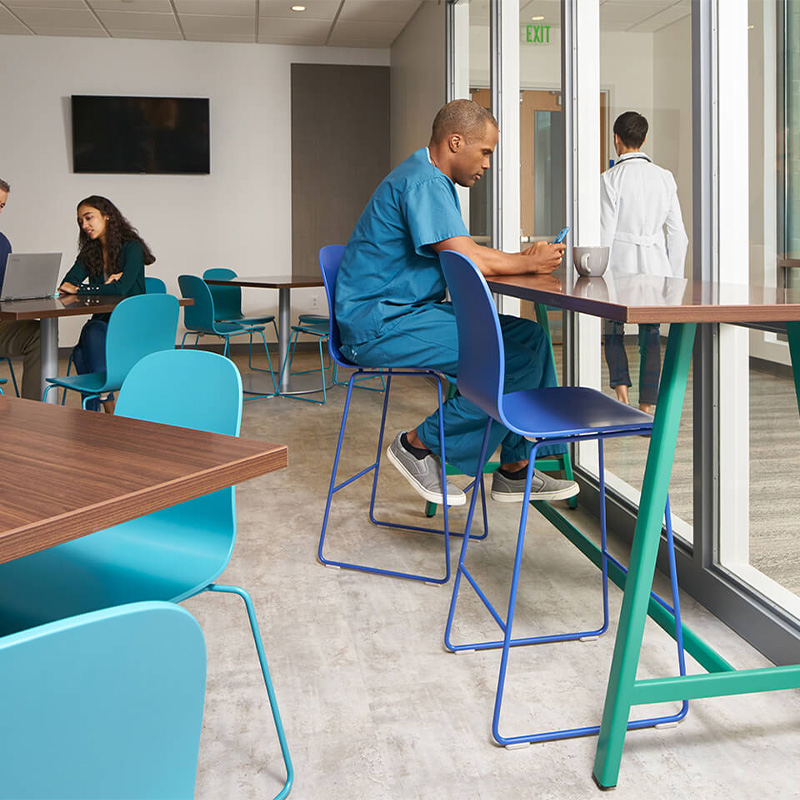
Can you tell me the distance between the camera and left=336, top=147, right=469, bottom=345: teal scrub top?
8.81ft

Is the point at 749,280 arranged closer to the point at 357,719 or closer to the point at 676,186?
the point at 676,186

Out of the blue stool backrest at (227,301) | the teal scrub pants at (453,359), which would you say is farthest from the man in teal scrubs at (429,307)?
the blue stool backrest at (227,301)

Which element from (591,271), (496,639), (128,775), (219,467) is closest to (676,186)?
(591,271)

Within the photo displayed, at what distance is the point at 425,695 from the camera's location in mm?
1914

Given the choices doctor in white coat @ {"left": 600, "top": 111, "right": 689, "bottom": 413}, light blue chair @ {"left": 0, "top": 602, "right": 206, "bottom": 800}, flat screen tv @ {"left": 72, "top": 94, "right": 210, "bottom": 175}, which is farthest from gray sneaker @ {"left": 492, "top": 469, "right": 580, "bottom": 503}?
flat screen tv @ {"left": 72, "top": 94, "right": 210, "bottom": 175}

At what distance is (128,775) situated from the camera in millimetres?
631

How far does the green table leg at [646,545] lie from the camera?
5.15 feet

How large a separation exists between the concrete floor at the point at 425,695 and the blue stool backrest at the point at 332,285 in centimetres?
63

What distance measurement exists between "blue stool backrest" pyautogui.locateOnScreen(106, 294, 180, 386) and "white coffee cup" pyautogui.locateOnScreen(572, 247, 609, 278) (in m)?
1.78

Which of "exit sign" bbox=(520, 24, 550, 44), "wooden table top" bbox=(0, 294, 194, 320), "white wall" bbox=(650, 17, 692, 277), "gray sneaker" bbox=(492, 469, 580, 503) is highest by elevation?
"exit sign" bbox=(520, 24, 550, 44)

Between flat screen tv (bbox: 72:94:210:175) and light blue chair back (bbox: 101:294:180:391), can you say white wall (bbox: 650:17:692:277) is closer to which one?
light blue chair back (bbox: 101:294:180:391)

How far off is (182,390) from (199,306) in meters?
4.16

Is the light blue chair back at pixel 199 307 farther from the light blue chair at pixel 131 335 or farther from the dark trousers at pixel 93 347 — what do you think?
the light blue chair at pixel 131 335

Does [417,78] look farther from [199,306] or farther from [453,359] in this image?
[453,359]
